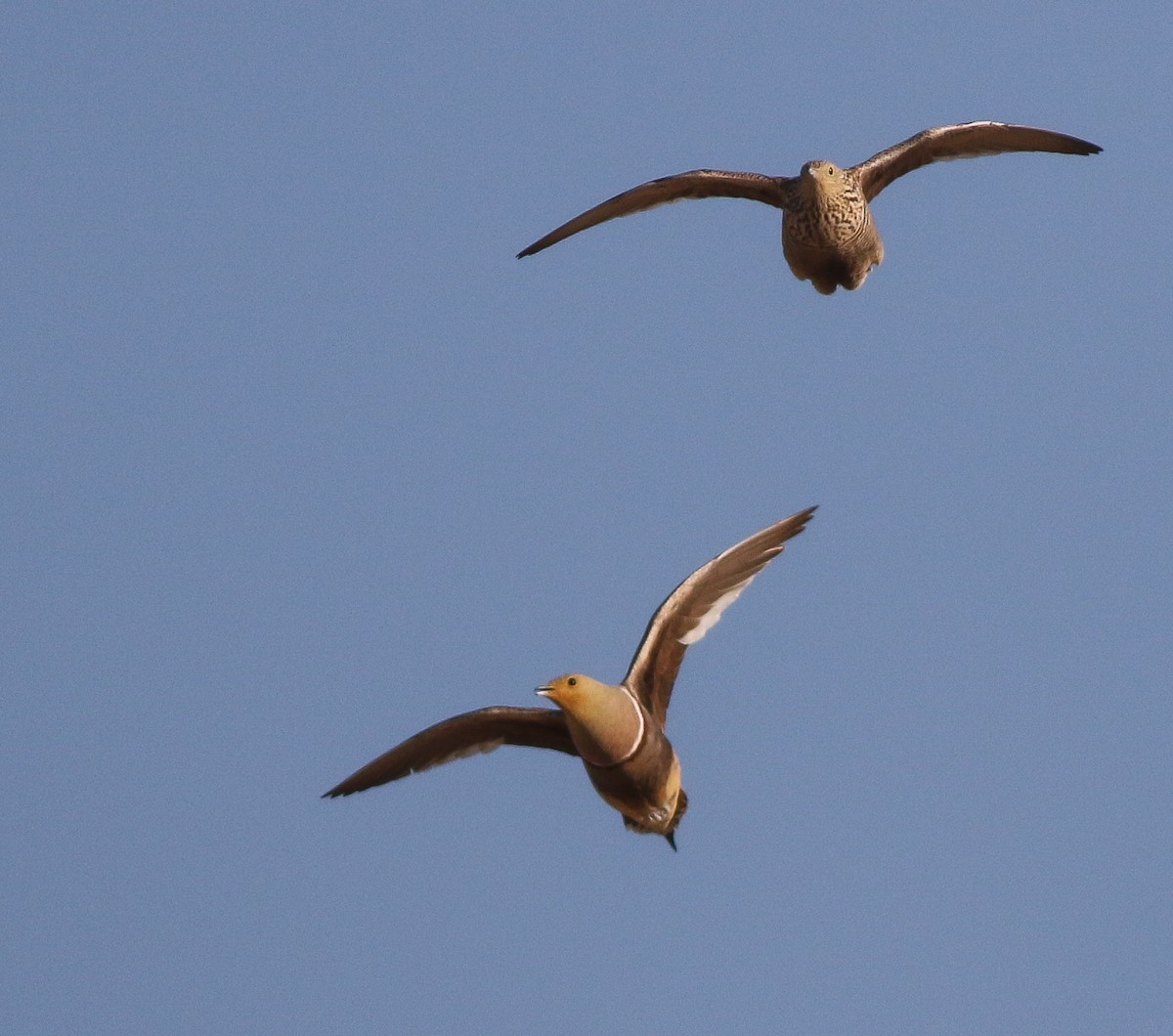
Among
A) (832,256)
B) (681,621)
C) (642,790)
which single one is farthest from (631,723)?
(832,256)

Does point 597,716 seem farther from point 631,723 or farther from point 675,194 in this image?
point 675,194

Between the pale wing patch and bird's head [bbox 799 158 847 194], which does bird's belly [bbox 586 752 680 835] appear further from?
bird's head [bbox 799 158 847 194]

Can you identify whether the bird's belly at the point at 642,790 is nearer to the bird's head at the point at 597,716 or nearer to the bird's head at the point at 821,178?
the bird's head at the point at 597,716

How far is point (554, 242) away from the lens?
1009 inches

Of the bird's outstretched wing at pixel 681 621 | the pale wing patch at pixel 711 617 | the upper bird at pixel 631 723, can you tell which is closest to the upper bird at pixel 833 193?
the upper bird at pixel 631 723

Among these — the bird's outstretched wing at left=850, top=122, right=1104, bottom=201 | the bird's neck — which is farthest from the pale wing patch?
the bird's outstretched wing at left=850, top=122, right=1104, bottom=201

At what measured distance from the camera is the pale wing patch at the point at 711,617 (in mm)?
20484

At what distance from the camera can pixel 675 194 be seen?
2544 cm

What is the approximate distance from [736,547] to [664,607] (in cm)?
91

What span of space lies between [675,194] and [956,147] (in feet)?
9.74

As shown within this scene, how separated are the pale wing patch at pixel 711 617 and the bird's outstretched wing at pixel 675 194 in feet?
17.5

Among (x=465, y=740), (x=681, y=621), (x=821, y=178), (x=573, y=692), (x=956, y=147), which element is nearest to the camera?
(x=573, y=692)

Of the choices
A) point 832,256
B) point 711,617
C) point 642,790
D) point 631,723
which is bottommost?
point 642,790

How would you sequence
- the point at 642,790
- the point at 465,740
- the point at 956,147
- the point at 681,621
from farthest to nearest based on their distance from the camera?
the point at 956,147 → the point at 465,740 → the point at 681,621 → the point at 642,790
